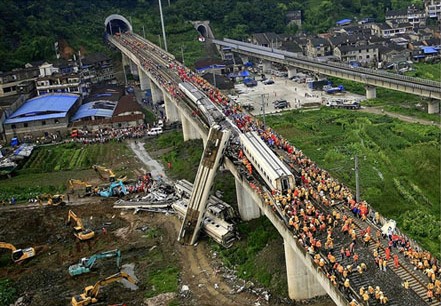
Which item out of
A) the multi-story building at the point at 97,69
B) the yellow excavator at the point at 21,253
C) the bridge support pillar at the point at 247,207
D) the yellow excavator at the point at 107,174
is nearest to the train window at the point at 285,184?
the bridge support pillar at the point at 247,207

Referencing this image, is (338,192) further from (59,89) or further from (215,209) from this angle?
(59,89)

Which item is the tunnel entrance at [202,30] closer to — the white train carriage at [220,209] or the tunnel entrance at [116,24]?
the tunnel entrance at [116,24]

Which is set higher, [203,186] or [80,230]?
[203,186]

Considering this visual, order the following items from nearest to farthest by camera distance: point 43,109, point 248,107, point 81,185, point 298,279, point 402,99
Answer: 1. point 298,279
2. point 81,185
3. point 43,109
4. point 402,99
5. point 248,107

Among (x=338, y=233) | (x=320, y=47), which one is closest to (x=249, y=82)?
(x=320, y=47)

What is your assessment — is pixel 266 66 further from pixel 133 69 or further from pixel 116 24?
pixel 116 24

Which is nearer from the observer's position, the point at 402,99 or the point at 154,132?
the point at 154,132
